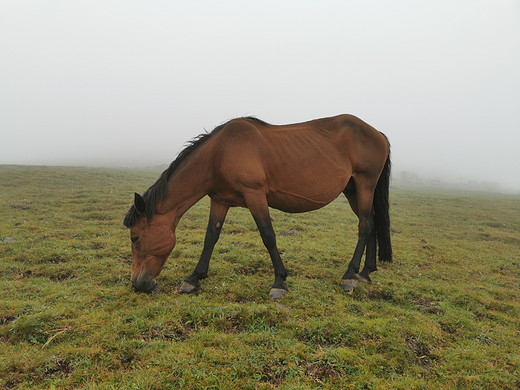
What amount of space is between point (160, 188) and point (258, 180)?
5.68 ft

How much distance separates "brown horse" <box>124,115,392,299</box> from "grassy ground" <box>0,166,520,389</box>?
24.5 inches

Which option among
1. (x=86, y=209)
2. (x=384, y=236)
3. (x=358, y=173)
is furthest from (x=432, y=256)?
(x=86, y=209)

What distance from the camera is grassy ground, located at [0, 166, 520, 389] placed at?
2.98 metres

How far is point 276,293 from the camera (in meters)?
4.80

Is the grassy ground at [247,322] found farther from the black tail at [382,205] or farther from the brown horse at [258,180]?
the black tail at [382,205]

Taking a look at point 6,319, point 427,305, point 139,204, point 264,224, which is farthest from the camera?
point 427,305

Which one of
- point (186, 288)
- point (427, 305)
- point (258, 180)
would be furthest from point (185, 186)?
point (427, 305)

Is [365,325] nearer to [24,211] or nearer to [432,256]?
[432,256]

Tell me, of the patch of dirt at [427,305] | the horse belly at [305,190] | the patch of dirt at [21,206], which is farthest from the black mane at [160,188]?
the patch of dirt at [21,206]

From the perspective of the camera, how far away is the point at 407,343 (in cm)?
375

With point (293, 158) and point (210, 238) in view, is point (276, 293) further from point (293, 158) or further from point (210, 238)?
point (293, 158)

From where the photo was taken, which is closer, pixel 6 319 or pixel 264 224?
pixel 6 319

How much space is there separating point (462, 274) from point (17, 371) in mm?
8996

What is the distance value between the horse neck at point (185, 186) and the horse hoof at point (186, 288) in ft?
3.41
